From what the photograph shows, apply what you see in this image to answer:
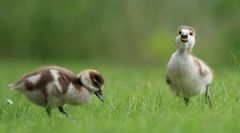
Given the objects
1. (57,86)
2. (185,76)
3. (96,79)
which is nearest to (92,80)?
(96,79)

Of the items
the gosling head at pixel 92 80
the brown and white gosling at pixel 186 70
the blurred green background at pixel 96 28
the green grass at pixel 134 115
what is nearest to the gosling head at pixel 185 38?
the brown and white gosling at pixel 186 70

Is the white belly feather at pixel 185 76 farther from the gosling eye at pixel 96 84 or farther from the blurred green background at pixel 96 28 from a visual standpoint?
the blurred green background at pixel 96 28

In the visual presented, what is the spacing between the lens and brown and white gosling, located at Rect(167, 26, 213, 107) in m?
8.11

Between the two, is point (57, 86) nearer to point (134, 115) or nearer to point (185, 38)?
point (134, 115)

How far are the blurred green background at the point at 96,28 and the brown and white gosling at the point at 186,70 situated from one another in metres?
9.88

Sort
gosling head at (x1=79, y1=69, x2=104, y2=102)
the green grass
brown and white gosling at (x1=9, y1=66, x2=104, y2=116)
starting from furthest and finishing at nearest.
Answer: gosling head at (x1=79, y1=69, x2=104, y2=102), brown and white gosling at (x1=9, y1=66, x2=104, y2=116), the green grass

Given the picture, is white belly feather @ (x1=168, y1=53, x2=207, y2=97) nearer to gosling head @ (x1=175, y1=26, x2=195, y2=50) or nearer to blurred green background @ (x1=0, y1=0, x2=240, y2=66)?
gosling head @ (x1=175, y1=26, x2=195, y2=50)

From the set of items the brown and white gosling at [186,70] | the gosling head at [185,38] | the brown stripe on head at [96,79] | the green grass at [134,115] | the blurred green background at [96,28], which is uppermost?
the blurred green background at [96,28]

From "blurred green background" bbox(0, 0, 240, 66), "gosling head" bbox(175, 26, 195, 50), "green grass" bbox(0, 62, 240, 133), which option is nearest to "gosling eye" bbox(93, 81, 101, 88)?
"green grass" bbox(0, 62, 240, 133)

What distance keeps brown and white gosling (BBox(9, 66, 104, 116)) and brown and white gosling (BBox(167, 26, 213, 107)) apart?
31.7 inches

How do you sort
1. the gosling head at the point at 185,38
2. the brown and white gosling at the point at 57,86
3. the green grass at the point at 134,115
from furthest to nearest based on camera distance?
1. the gosling head at the point at 185,38
2. the brown and white gosling at the point at 57,86
3. the green grass at the point at 134,115

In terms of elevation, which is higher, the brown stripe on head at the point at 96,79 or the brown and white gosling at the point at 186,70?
the brown and white gosling at the point at 186,70

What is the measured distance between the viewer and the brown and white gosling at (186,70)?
8.11 m

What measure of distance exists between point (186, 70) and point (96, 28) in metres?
10.8
